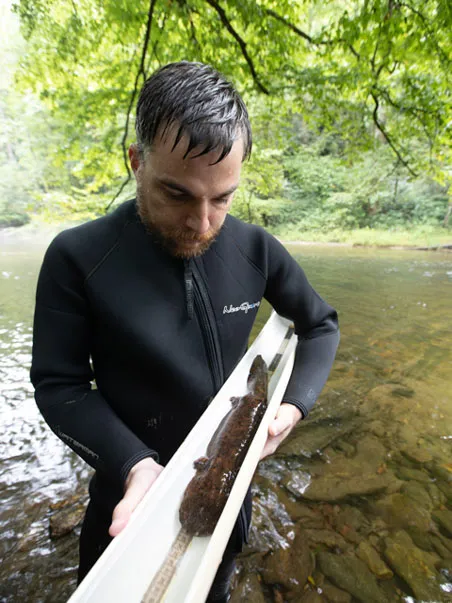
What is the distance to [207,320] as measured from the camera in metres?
1.53

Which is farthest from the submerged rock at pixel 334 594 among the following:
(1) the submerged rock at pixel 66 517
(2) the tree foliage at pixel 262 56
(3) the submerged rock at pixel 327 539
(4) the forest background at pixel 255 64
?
(2) the tree foliage at pixel 262 56

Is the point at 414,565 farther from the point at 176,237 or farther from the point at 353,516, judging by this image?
the point at 176,237

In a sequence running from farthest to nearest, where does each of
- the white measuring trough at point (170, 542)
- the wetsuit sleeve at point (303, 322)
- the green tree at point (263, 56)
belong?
the green tree at point (263, 56) → the wetsuit sleeve at point (303, 322) → the white measuring trough at point (170, 542)

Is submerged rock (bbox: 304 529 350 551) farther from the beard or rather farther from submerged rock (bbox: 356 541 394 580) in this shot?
the beard

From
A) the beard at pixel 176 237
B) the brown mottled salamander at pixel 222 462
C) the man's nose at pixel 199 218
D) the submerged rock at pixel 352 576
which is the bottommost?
the submerged rock at pixel 352 576

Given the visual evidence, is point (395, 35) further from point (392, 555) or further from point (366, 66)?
point (392, 555)

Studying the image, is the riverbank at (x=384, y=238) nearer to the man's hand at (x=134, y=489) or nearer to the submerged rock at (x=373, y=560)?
the submerged rock at (x=373, y=560)

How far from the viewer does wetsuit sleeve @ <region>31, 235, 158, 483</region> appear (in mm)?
1256

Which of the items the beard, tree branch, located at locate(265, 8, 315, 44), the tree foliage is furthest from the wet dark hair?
tree branch, located at locate(265, 8, 315, 44)

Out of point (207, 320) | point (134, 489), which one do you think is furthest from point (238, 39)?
point (134, 489)

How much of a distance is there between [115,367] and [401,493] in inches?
113

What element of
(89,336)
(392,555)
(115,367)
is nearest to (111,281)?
(89,336)

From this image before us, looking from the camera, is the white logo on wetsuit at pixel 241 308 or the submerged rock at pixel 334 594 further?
the submerged rock at pixel 334 594

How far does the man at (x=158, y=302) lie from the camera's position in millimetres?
1159
